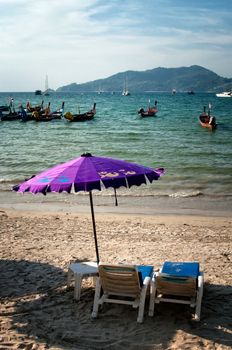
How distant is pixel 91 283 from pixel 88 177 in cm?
257

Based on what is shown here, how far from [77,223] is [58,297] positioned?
542cm

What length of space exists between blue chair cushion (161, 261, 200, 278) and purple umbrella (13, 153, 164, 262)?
149 cm

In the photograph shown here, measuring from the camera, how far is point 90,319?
6.39 metres

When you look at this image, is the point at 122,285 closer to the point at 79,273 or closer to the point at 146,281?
the point at 146,281

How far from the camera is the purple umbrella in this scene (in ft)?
19.6

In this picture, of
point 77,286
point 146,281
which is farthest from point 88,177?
point 77,286

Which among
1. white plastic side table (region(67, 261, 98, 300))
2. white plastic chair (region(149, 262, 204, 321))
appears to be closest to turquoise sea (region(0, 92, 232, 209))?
white plastic side table (region(67, 261, 98, 300))

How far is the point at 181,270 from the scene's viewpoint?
664cm

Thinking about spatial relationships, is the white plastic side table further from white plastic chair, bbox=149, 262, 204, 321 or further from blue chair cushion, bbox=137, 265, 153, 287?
white plastic chair, bbox=149, 262, 204, 321

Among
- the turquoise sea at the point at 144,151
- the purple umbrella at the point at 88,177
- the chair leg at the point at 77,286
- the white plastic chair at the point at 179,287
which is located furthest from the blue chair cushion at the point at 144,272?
the turquoise sea at the point at 144,151

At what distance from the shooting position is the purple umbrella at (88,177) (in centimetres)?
596

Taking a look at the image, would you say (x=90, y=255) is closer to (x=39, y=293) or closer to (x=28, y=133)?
(x=39, y=293)

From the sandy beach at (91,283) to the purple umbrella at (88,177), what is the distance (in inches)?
78.6

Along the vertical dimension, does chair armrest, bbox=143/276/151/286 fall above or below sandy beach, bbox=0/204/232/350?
above
